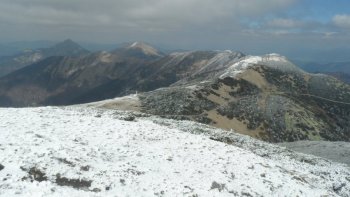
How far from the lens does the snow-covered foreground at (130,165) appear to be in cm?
2227

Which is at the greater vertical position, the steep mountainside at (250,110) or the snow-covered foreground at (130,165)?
the snow-covered foreground at (130,165)

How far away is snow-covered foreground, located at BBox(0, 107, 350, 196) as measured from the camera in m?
22.3

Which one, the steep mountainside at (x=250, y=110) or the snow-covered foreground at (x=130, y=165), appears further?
the steep mountainside at (x=250, y=110)

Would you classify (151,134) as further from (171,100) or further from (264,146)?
(171,100)

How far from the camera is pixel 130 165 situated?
1024 inches

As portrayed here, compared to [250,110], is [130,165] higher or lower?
higher

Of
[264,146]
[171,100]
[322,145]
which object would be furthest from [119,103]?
[264,146]

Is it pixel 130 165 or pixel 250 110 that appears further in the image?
pixel 250 110

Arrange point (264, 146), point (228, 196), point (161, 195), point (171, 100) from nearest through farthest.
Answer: point (161, 195) < point (228, 196) < point (264, 146) < point (171, 100)

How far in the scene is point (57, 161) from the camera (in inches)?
946

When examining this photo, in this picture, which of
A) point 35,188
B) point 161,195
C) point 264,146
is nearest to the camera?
point 35,188

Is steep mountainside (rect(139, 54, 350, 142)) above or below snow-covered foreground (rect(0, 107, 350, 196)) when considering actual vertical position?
below

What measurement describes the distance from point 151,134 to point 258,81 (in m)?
167

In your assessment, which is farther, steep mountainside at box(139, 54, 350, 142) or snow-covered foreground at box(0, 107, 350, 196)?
steep mountainside at box(139, 54, 350, 142)
